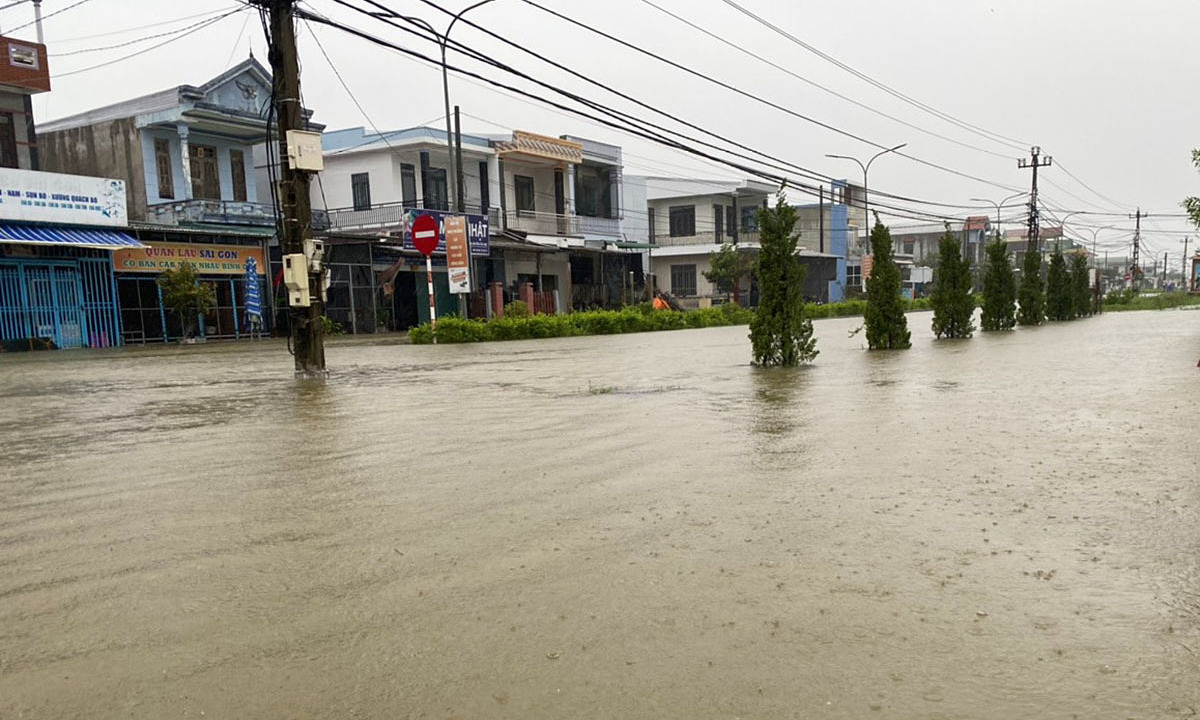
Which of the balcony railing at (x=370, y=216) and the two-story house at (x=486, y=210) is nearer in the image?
the two-story house at (x=486, y=210)

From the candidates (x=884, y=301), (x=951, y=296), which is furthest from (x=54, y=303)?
(x=951, y=296)

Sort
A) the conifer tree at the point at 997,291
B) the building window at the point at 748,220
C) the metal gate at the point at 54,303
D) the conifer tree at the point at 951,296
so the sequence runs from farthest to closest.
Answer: the building window at the point at 748,220 → the conifer tree at the point at 997,291 → the metal gate at the point at 54,303 → the conifer tree at the point at 951,296

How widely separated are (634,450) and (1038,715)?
4087mm

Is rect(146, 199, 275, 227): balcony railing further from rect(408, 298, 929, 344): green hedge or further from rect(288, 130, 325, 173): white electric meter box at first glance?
rect(288, 130, 325, 173): white electric meter box

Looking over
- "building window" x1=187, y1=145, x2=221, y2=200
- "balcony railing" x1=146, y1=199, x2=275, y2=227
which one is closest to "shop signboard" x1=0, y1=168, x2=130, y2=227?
"balcony railing" x1=146, y1=199, x2=275, y2=227

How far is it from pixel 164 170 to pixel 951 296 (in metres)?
23.0

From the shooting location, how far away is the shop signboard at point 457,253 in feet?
74.4

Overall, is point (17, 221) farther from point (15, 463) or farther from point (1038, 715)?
point (1038, 715)

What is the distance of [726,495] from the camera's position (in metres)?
4.93

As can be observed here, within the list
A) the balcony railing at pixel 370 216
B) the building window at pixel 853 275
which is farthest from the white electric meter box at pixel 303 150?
the building window at pixel 853 275

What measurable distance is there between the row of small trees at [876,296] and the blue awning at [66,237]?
17.7 meters

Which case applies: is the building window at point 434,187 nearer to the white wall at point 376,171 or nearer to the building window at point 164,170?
the white wall at point 376,171

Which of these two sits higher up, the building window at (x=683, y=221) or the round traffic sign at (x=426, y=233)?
the building window at (x=683, y=221)

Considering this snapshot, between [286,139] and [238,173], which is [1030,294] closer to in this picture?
[286,139]
